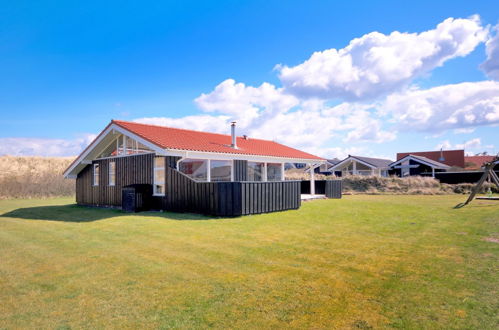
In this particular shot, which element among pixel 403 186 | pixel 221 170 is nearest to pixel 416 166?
pixel 403 186

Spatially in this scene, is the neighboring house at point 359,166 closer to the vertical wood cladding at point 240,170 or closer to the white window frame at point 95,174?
the vertical wood cladding at point 240,170

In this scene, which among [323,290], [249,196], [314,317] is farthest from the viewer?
[249,196]

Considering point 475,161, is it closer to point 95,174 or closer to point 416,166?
point 416,166

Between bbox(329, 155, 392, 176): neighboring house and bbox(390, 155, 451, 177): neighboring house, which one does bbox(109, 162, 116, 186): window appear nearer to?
bbox(329, 155, 392, 176): neighboring house

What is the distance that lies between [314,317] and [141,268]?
3.44 meters

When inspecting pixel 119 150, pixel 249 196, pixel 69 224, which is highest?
pixel 119 150

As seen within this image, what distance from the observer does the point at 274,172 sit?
2220 cm

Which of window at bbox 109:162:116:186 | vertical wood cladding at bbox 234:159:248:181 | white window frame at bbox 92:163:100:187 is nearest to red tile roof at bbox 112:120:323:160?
vertical wood cladding at bbox 234:159:248:181

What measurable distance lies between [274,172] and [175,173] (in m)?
9.46

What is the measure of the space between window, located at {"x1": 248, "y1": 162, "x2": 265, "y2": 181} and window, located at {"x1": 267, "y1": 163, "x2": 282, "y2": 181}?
1281 mm

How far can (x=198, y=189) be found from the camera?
1309 cm

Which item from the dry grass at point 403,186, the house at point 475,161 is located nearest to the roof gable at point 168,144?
the dry grass at point 403,186

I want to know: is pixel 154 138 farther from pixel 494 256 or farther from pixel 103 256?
pixel 494 256

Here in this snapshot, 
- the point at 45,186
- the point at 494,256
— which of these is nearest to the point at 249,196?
the point at 494,256
